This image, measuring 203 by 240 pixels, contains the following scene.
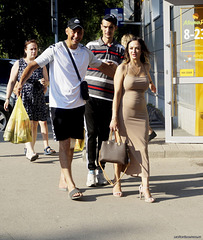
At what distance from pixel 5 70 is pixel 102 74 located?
7.10 m

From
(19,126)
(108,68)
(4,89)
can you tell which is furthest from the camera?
(4,89)

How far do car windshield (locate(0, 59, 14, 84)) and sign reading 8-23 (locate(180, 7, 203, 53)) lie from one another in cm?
506

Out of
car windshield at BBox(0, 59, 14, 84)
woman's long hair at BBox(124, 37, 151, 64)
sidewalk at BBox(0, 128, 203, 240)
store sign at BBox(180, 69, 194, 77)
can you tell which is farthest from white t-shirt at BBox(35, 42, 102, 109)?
car windshield at BBox(0, 59, 14, 84)

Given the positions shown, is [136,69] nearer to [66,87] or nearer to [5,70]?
[66,87]

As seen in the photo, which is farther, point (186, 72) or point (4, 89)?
point (4, 89)

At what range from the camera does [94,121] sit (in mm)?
6359

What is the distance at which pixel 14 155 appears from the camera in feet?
28.7

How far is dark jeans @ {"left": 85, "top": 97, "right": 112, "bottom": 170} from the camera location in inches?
249

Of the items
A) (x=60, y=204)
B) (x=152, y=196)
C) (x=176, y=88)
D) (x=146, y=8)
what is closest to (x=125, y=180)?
(x=152, y=196)

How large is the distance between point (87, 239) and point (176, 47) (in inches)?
222

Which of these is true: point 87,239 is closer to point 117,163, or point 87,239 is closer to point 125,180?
point 117,163

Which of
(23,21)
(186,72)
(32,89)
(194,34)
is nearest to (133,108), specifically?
(32,89)

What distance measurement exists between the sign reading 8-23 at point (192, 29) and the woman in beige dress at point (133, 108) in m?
3.69

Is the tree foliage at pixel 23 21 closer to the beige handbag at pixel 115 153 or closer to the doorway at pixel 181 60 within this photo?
the doorway at pixel 181 60
